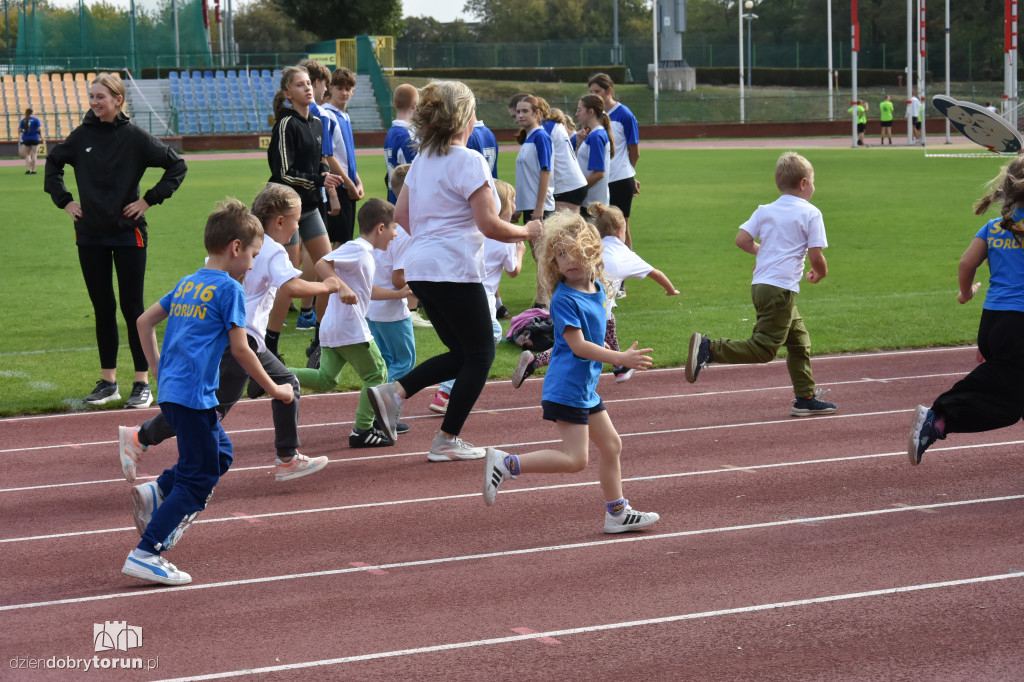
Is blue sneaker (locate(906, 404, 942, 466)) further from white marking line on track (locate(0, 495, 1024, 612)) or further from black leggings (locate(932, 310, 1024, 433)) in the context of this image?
white marking line on track (locate(0, 495, 1024, 612))

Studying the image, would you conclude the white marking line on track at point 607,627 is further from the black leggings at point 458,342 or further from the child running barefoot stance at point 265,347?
the black leggings at point 458,342

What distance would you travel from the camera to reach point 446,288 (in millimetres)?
6328

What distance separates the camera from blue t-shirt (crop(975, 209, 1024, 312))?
6004mm

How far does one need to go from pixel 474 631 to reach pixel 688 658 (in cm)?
83

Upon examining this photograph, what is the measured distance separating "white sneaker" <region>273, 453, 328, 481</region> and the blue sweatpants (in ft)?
5.11

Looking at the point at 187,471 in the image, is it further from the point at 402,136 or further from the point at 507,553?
the point at 402,136


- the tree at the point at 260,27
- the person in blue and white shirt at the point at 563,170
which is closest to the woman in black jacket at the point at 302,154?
the person in blue and white shirt at the point at 563,170

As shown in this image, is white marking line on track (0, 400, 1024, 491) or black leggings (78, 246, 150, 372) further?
black leggings (78, 246, 150, 372)

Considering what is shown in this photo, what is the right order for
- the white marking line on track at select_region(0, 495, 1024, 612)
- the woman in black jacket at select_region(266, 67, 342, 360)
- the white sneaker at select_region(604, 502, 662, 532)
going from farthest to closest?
the woman in black jacket at select_region(266, 67, 342, 360) < the white sneaker at select_region(604, 502, 662, 532) < the white marking line on track at select_region(0, 495, 1024, 612)

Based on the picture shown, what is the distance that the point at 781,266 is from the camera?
312 inches

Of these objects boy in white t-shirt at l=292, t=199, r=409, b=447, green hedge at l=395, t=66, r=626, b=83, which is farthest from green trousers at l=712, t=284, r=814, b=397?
green hedge at l=395, t=66, r=626, b=83

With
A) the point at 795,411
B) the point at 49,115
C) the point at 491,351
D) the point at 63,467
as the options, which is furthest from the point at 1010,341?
the point at 49,115

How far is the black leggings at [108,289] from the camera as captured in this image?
877 centimetres

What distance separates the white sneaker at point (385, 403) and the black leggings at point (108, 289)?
2.63 m
